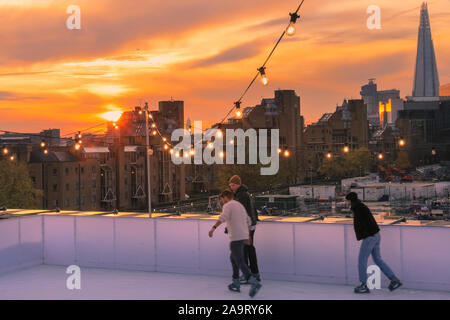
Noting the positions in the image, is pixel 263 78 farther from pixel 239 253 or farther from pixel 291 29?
pixel 239 253

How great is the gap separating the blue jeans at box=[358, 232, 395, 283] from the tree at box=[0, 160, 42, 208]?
5284 cm

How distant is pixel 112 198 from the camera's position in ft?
239

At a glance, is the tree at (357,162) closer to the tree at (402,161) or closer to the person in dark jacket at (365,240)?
the tree at (402,161)

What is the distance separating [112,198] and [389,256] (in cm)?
6574

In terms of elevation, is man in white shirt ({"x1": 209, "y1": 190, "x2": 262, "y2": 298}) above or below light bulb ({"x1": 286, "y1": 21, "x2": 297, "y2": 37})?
below

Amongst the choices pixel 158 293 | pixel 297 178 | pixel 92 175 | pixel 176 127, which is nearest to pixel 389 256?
pixel 158 293

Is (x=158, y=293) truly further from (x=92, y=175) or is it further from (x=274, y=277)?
(x=92, y=175)

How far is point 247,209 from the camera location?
904 centimetres

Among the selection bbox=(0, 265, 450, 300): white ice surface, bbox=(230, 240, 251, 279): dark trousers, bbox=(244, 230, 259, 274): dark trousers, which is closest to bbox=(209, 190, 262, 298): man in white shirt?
bbox=(230, 240, 251, 279): dark trousers

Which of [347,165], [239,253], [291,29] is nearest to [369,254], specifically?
[239,253]

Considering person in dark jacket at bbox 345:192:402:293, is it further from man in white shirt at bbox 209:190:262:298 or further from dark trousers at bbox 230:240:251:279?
dark trousers at bbox 230:240:251:279

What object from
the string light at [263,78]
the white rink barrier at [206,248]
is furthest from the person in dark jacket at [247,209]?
the string light at [263,78]

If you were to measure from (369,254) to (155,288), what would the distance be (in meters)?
3.21

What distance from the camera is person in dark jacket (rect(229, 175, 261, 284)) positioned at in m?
8.97
